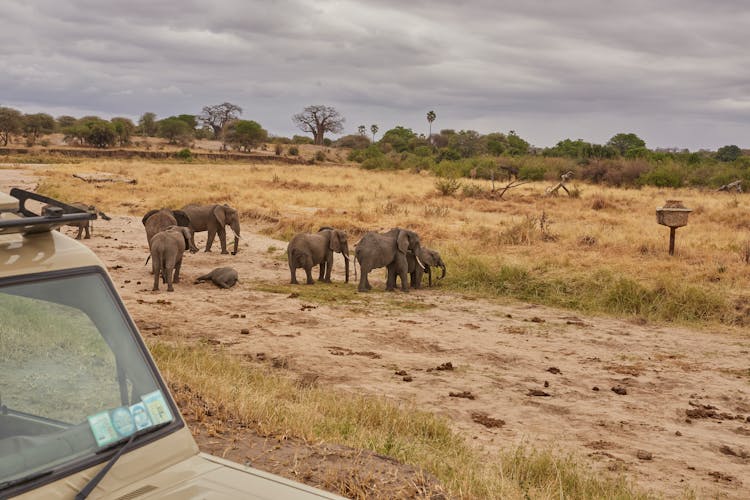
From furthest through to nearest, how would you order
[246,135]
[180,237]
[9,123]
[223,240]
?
[246,135] → [9,123] → [223,240] → [180,237]

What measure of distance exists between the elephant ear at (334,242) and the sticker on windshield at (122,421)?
1268cm

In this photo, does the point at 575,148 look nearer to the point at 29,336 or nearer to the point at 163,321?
the point at 163,321

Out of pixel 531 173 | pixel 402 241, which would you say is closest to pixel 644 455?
pixel 402 241

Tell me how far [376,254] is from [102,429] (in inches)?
471

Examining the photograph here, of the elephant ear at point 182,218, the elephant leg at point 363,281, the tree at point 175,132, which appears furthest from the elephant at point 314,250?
the tree at point 175,132

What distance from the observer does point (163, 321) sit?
11.3m

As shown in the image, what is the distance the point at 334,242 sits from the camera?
15.5 metres

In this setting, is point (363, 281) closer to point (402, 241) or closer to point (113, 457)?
point (402, 241)

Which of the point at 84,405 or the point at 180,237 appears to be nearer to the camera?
the point at 84,405

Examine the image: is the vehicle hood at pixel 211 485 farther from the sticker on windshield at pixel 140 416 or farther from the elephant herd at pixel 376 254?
the elephant herd at pixel 376 254

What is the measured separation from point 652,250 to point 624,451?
34.8 feet

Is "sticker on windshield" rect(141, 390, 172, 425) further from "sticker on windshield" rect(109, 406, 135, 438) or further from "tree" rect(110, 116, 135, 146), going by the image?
"tree" rect(110, 116, 135, 146)

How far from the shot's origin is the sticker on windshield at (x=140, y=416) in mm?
2746

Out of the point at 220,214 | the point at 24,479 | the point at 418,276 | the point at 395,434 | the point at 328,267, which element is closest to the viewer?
the point at 24,479
